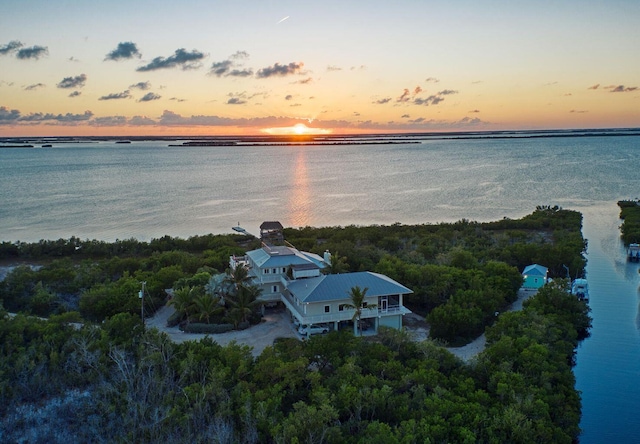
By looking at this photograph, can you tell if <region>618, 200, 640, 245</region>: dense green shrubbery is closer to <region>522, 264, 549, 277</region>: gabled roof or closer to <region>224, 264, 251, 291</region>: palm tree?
<region>522, 264, 549, 277</region>: gabled roof

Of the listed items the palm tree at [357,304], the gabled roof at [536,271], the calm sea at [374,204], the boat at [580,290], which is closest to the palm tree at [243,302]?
the palm tree at [357,304]

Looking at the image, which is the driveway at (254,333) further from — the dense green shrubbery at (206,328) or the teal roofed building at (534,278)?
the teal roofed building at (534,278)

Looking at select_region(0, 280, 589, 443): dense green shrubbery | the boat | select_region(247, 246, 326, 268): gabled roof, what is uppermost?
select_region(247, 246, 326, 268): gabled roof

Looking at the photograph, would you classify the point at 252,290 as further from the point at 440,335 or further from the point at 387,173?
the point at 387,173

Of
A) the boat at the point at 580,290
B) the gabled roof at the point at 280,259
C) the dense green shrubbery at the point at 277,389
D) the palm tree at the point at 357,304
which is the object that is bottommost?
the boat at the point at 580,290

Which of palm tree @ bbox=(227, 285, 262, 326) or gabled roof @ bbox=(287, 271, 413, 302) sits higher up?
gabled roof @ bbox=(287, 271, 413, 302)

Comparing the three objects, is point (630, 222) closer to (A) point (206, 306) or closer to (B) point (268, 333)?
(B) point (268, 333)

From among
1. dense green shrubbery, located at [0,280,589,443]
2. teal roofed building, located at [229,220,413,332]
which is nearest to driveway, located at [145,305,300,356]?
teal roofed building, located at [229,220,413,332]

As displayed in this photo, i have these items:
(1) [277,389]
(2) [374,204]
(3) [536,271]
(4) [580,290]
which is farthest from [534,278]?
(2) [374,204]
